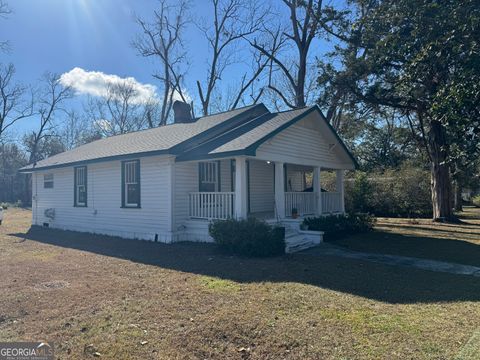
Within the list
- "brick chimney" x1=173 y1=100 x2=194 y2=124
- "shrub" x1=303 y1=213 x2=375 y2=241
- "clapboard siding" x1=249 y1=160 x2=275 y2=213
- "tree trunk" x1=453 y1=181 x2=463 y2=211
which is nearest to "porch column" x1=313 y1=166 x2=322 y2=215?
"shrub" x1=303 y1=213 x2=375 y2=241

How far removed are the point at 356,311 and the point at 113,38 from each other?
1976cm

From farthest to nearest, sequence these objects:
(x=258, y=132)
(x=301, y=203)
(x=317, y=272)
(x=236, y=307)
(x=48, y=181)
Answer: (x=48, y=181)
(x=301, y=203)
(x=258, y=132)
(x=317, y=272)
(x=236, y=307)

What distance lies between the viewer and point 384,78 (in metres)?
17.8

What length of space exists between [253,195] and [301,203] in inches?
87.3

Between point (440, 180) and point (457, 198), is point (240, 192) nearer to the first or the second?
point (440, 180)

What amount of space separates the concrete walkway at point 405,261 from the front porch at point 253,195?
→ 2255 mm

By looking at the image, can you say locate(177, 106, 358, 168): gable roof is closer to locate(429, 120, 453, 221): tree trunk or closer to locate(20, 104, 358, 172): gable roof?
locate(20, 104, 358, 172): gable roof

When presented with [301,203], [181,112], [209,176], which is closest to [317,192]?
[301,203]

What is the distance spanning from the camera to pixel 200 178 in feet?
41.9

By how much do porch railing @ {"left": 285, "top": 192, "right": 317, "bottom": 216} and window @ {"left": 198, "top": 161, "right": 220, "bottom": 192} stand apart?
Result: 2.59 m

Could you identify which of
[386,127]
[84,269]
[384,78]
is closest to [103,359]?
[84,269]

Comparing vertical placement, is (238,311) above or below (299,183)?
below

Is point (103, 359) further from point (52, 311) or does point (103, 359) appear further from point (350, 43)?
point (350, 43)

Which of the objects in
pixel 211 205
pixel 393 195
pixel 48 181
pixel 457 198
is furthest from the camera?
pixel 457 198
